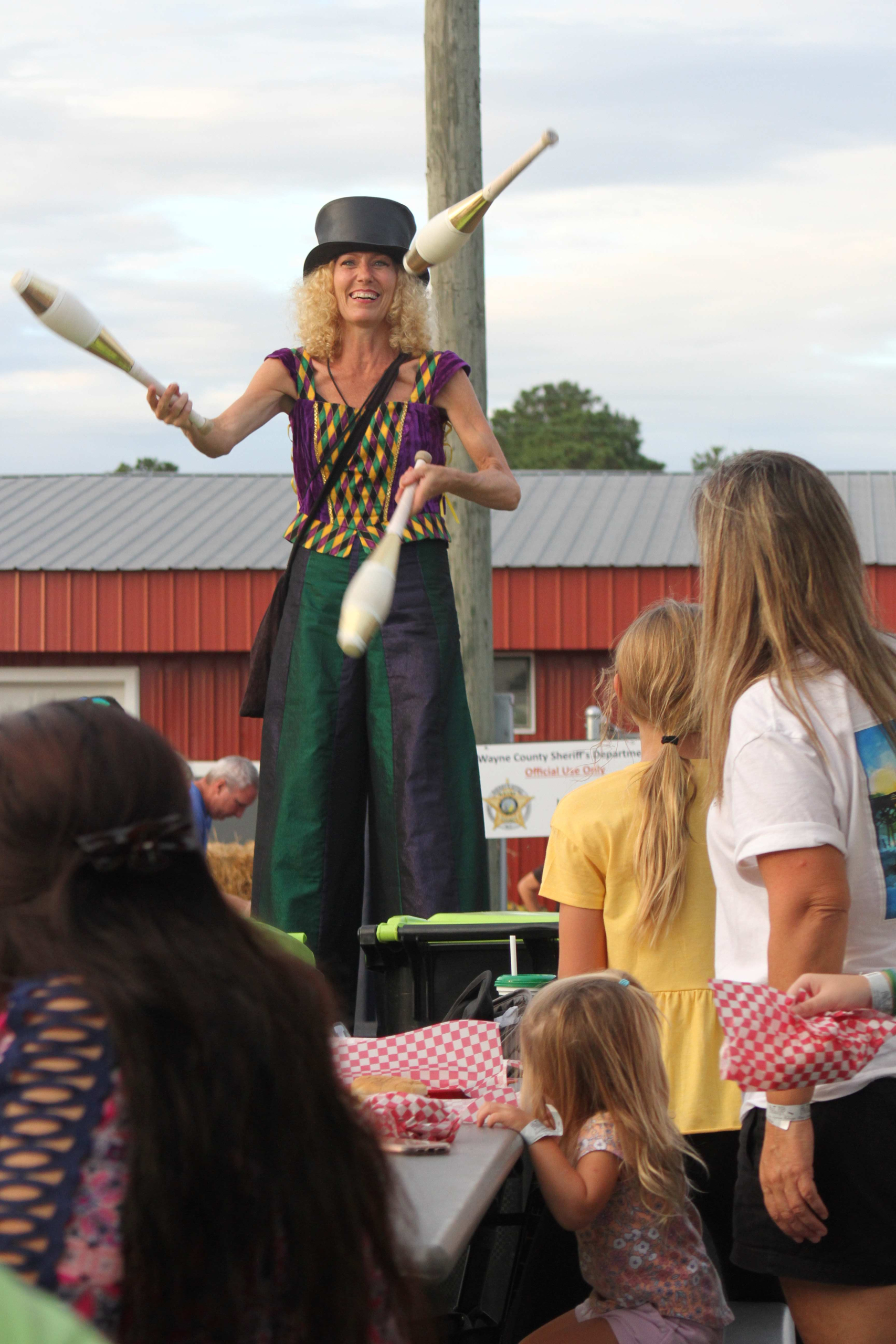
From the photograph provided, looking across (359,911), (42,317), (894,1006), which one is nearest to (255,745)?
(359,911)

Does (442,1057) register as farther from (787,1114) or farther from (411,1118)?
(787,1114)

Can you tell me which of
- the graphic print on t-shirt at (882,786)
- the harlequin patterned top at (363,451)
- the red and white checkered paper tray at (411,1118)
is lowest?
the red and white checkered paper tray at (411,1118)

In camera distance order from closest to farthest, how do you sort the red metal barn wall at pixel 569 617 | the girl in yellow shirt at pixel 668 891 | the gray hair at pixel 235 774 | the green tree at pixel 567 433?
the girl in yellow shirt at pixel 668 891 → the gray hair at pixel 235 774 → the red metal barn wall at pixel 569 617 → the green tree at pixel 567 433

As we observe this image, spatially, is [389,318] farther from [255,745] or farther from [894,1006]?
[255,745]

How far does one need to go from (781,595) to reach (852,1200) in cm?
67

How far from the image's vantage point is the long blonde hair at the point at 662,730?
7.44 feet

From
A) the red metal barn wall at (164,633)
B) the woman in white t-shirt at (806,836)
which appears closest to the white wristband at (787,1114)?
the woman in white t-shirt at (806,836)

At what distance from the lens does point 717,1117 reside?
7.40 feet

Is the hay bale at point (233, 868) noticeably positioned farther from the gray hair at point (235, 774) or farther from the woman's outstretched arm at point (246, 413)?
the woman's outstretched arm at point (246, 413)

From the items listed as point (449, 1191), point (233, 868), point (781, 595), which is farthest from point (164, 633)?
point (449, 1191)

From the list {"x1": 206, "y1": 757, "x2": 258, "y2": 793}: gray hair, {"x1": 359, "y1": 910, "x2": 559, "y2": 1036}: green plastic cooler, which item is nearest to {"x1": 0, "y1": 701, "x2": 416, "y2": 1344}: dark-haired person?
{"x1": 359, "y1": 910, "x2": 559, "y2": 1036}: green plastic cooler

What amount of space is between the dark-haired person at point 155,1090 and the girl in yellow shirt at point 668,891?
1210 millimetres

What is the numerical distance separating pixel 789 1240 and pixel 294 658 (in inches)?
68.3

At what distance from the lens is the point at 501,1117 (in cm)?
175
